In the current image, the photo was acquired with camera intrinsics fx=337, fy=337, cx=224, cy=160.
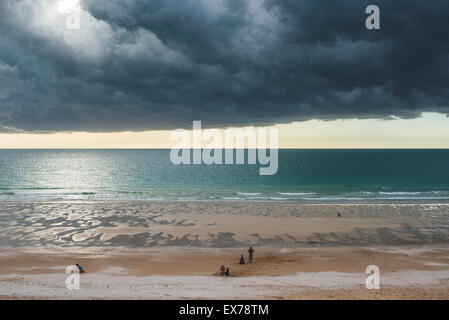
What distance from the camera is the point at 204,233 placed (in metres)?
32.6

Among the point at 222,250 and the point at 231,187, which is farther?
the point at 231,187

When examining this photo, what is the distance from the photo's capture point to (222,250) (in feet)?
89.9

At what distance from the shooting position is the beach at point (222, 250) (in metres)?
18.5

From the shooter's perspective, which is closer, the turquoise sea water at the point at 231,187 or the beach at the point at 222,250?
the beach at the point at 222,250

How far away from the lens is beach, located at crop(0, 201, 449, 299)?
18500 mm

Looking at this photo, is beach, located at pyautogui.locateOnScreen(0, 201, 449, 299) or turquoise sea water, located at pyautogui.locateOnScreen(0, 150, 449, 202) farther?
turquoise sea water, located at pyautogui.locateOnScreen(0, 150, 449, 202)

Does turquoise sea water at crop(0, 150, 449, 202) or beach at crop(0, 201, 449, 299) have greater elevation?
turquoise sea water at crop(0, 150, 449, 202)

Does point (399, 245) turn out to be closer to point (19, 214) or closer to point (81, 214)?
point (81, 214)

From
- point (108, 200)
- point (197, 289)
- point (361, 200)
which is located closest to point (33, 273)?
point (197, 289)

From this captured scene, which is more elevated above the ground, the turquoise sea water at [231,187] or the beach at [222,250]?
the turquoise sea water at [231,187]

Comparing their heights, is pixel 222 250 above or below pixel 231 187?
below
